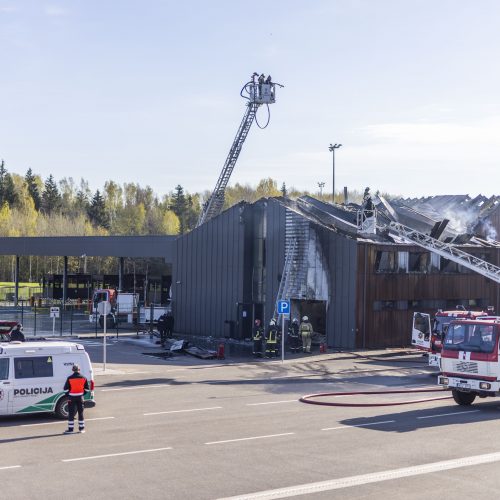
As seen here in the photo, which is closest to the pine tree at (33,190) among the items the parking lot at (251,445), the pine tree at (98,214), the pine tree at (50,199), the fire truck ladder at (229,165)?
the pine tree at (50,199)

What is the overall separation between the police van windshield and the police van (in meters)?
9.93

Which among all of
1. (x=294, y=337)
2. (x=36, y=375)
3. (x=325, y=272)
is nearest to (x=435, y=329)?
(x=294, y=337)

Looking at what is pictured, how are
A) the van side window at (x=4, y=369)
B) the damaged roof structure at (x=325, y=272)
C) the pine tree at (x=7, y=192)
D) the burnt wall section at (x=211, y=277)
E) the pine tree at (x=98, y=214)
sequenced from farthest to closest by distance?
the pine tree at (x=98, y=214)
the pine tree at (x=7, y=192)
the burnt wall section at (x=211, y=277)
the damaged roof structure at (x=325, y=272)
the van side window at (x=4, y=369)

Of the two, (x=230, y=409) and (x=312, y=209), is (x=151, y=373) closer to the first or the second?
(x=230, y=409)

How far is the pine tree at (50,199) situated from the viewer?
161 m

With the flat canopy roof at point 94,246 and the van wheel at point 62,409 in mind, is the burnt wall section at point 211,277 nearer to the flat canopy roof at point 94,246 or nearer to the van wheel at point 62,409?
the flat canopy roof at point 94,246

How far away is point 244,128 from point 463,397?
132 feet

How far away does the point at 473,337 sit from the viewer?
75.5ft

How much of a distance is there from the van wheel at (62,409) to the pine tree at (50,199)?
141971mm

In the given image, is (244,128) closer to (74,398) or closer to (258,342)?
(258,342)

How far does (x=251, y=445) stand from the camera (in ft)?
57.8

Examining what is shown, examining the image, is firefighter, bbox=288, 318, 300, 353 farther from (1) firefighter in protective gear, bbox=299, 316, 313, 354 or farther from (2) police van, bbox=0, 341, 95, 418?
(2) police van, bbox=0, 341, 95, 418

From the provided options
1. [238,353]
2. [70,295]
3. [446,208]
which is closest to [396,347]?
[238,353]

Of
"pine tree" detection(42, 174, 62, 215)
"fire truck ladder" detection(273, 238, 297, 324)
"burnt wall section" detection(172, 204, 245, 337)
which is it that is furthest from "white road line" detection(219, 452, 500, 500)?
"pine tree" detection(42, 174, 62, 215)
